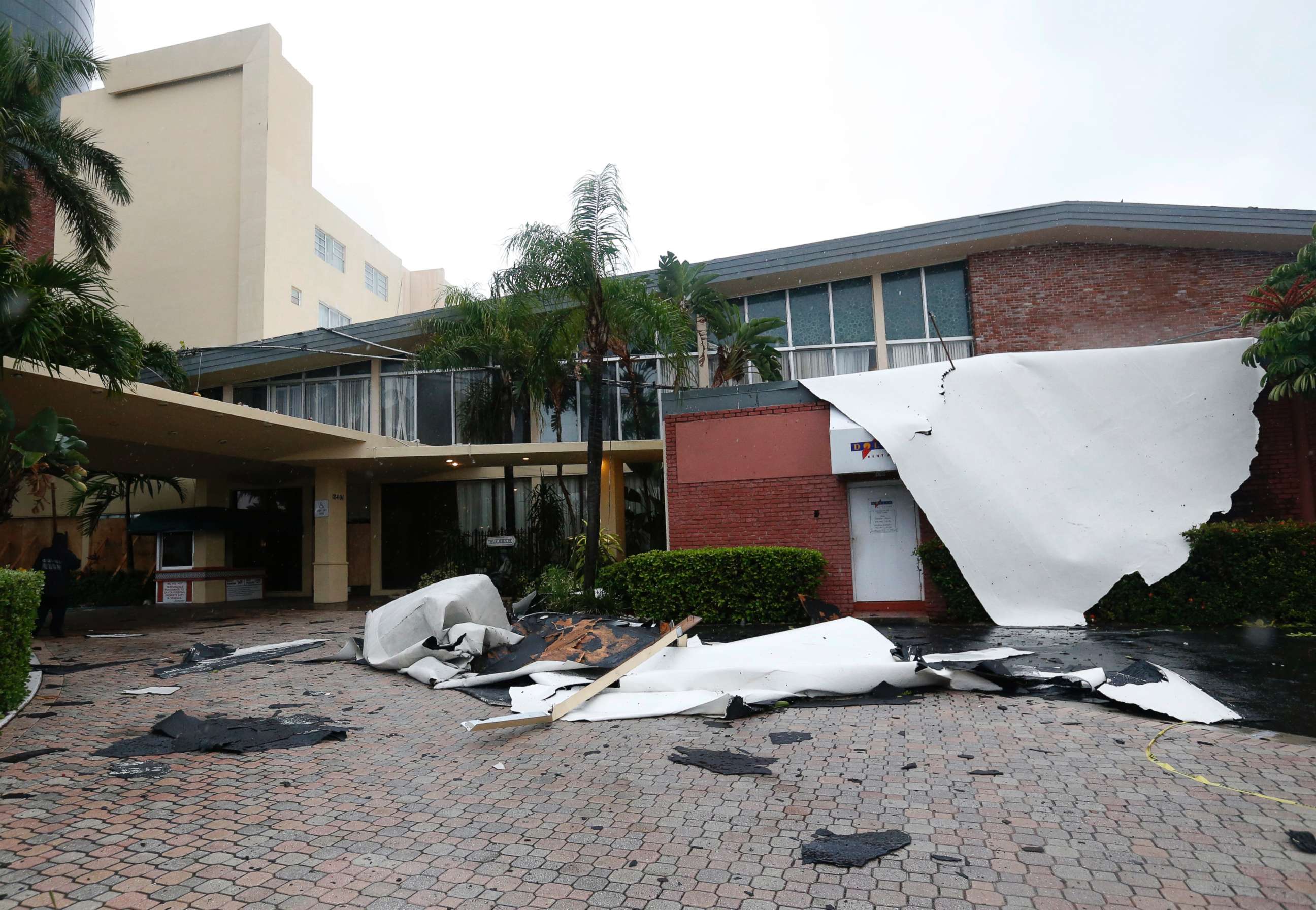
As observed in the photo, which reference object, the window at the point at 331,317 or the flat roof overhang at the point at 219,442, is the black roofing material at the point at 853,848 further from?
the window at the point at 331,317

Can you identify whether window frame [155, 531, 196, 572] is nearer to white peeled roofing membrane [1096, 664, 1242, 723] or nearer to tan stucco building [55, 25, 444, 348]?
tan stucco building [55, 25, 444, 348]

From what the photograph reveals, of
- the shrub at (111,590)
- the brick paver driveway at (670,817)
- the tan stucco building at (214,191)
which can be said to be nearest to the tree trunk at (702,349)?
the brick paver driveway at (670,817)

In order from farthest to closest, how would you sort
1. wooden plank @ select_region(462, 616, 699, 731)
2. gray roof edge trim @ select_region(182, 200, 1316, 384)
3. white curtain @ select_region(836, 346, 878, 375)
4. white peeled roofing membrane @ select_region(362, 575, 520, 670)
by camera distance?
white curtain @ select_region(836, 346, 878, 375) < gray roof edge trim @ select_region(182, 200, 1316, 384) < white peeled roofing membrane @ select_region(362, 575, 520, 670) < wooden plank @ select_region(462, 616, 699, 731)

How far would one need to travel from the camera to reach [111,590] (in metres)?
20.1

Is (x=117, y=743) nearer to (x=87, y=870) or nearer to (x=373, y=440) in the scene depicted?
(x=87, y=870)

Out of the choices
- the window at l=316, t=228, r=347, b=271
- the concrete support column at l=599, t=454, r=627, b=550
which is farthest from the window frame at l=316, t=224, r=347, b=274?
the concrete support column at l=599, t=454, r=627, b=550

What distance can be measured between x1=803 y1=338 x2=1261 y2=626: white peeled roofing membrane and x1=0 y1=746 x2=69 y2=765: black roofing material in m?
9.36

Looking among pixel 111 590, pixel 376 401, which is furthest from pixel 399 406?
pixel 111 590

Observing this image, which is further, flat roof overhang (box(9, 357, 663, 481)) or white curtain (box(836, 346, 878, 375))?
white curtain (box(836, 346, 878, 375))

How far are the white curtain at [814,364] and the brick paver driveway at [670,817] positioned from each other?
10.8 meters

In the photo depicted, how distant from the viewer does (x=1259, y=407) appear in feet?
33.9

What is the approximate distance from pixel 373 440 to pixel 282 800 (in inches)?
525

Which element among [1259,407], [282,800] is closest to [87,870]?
[282,800]

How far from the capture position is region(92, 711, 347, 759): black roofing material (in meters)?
5.22
